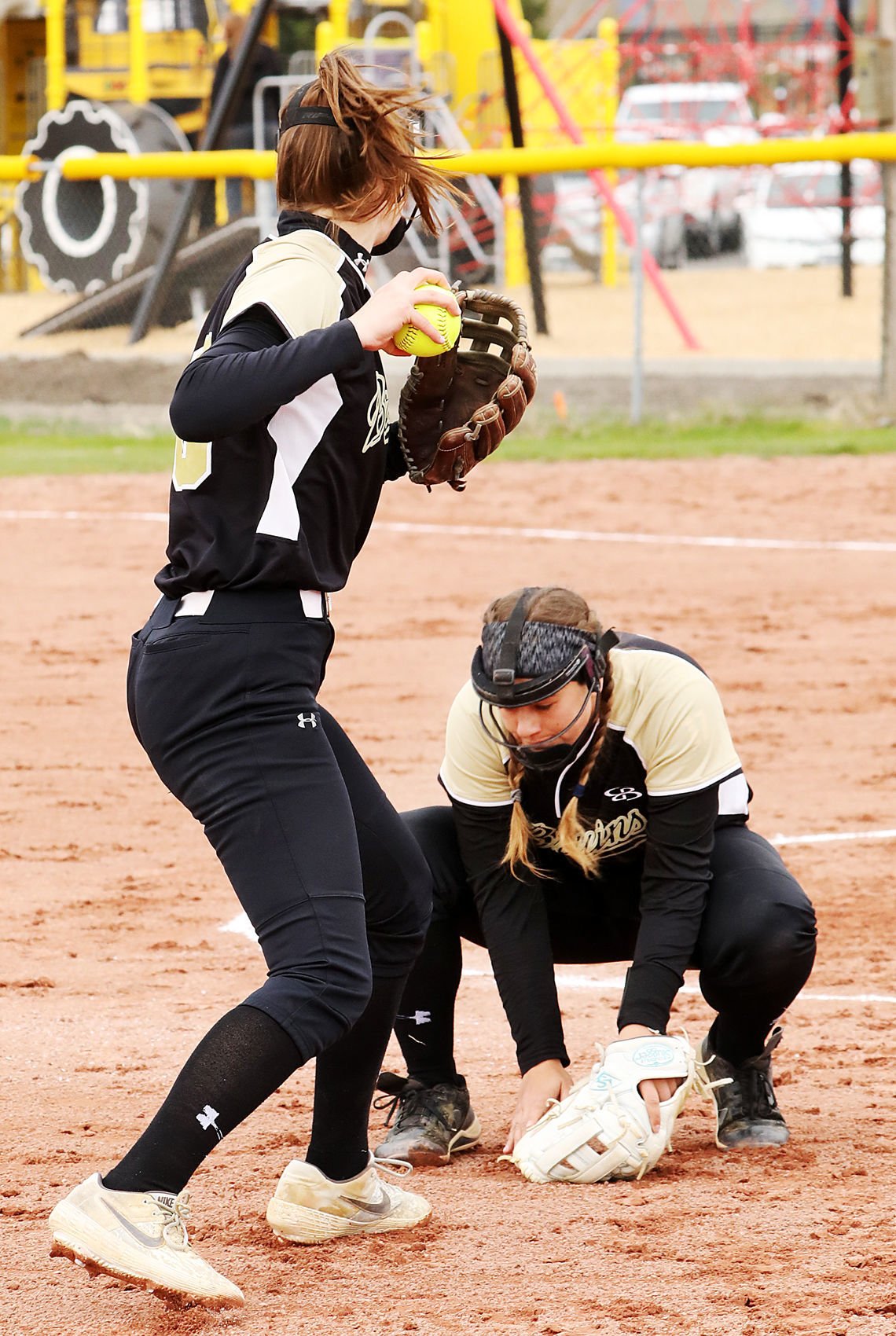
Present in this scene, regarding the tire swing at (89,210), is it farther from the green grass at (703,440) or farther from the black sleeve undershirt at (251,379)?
the black sleeve undershirt at (251,379)

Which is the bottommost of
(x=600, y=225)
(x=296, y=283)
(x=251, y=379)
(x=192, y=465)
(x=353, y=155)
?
(x=600, y=225)

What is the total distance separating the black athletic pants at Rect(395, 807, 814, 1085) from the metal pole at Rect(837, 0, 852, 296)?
14301mm

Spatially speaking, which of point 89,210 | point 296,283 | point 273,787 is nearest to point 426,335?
point 296,283

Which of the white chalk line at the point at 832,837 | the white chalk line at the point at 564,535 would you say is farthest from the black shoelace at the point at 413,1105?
the white chalk line at the point at 564,535

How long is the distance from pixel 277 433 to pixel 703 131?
71.1 ft

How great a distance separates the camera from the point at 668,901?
3.32m

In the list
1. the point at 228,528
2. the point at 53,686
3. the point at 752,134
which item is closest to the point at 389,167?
the point at 228,528

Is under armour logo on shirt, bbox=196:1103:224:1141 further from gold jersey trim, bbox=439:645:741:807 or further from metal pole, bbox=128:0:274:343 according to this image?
metal pole, bbox=128:0:274:343

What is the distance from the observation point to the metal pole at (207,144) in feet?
48.8

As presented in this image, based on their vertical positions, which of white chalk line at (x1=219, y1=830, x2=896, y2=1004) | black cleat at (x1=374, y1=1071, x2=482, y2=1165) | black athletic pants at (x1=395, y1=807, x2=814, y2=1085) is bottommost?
white chalk line at (x1=219, y1=830, x2=896, y2=1004)

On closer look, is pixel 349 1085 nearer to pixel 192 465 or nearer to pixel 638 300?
pixel 192 465

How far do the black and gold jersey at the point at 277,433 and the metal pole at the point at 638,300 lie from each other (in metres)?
11.2

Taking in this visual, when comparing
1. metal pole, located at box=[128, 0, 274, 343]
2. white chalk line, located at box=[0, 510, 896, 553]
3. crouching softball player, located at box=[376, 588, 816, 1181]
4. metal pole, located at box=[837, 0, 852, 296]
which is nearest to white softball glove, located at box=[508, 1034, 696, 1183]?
crouching softball player, located at box=[376, 588, 816, 1181]

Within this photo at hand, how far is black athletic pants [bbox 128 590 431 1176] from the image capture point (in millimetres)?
2621
